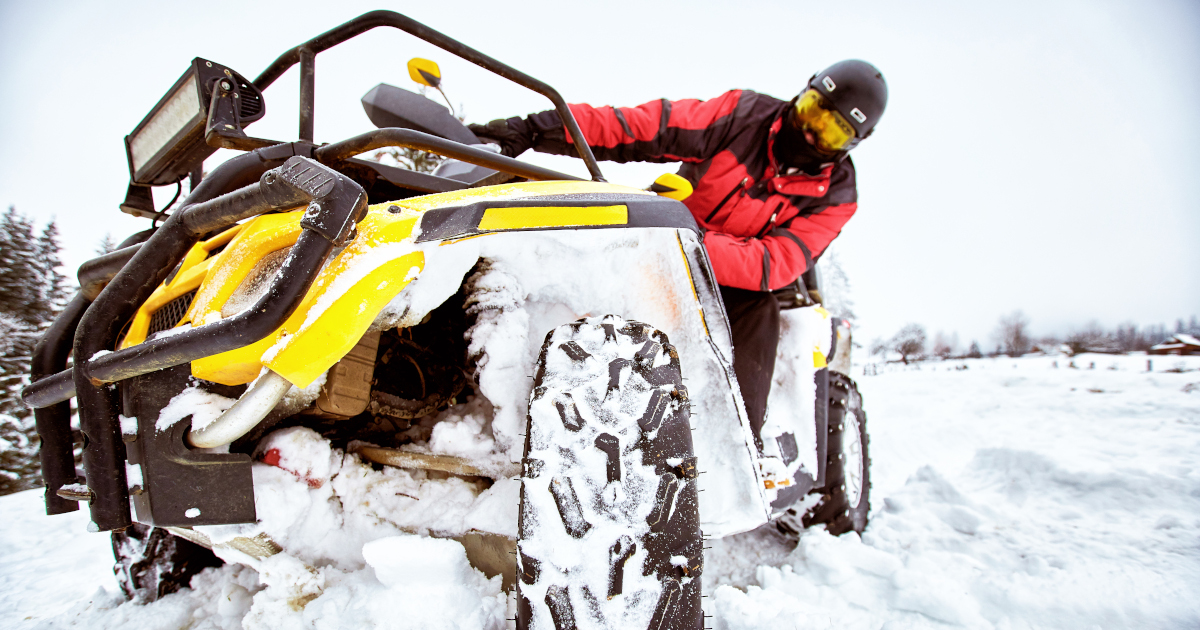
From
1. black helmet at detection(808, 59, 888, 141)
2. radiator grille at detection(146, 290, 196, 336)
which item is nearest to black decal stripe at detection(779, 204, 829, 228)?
black helmet at detection(808, 59, 888, 141)

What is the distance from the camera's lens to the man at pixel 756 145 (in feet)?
7.67

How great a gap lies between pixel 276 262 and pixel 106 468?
56 centimetres

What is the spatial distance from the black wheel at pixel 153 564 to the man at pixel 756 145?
1985 millimetres

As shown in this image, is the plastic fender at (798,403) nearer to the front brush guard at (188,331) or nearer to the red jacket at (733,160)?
the red jacket at (733,160)

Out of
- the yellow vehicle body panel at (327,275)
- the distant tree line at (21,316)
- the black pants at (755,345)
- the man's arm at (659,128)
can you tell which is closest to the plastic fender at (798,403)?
the black pants at (755,345)

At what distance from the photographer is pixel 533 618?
918mm

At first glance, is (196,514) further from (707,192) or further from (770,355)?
(707,192)

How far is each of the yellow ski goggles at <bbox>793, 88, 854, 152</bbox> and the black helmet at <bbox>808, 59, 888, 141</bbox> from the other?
0.04 meters

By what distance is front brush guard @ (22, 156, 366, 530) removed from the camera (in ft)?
2.86

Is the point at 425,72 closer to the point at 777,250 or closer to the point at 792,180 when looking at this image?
the point at 777,250

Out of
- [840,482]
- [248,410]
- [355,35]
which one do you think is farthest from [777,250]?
[248,410]

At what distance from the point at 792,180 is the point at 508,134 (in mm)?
1371

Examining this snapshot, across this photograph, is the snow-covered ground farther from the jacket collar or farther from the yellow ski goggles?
the yellow ski goggles

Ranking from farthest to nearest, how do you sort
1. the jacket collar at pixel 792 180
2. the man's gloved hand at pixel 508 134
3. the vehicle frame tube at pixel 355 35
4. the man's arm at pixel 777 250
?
the jacket collar at pixel 792 180 → the man's gloved hand at pixel 508 134 → the man's arm at pixel 777 250 → the vehicle frame tube at pixel 355 35
